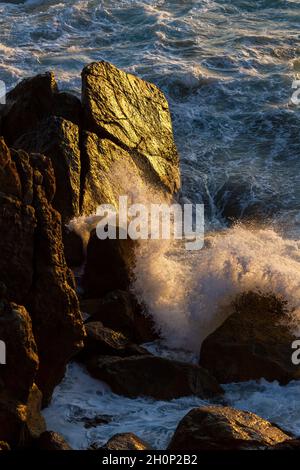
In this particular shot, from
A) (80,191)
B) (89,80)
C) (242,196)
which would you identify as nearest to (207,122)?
(242,196)

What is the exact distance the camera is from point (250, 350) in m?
7.95

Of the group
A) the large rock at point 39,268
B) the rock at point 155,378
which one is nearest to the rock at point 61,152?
the rock at point 155,378

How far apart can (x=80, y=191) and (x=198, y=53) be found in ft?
29.5

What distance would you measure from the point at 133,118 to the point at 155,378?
521 centimetres

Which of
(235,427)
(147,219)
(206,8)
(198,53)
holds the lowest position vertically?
(235,427)

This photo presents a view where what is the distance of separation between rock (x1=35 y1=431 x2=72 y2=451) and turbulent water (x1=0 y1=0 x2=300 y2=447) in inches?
14.8

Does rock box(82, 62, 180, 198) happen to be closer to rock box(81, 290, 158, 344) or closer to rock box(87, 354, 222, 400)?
rock box(81, 290, 158, 344)

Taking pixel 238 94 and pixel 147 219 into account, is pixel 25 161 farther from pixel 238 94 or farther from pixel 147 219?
pixel 238 94

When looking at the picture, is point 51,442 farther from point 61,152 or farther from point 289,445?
point 61,152

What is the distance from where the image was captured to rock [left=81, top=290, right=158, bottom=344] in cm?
851

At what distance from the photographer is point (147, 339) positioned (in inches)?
344

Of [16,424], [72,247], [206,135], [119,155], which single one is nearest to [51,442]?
[16,424]

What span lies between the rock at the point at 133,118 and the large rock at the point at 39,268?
14.0ft

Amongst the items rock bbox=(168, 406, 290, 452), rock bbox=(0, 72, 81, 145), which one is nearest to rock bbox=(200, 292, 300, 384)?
rock bbox=(168, 406, 290, 452)
